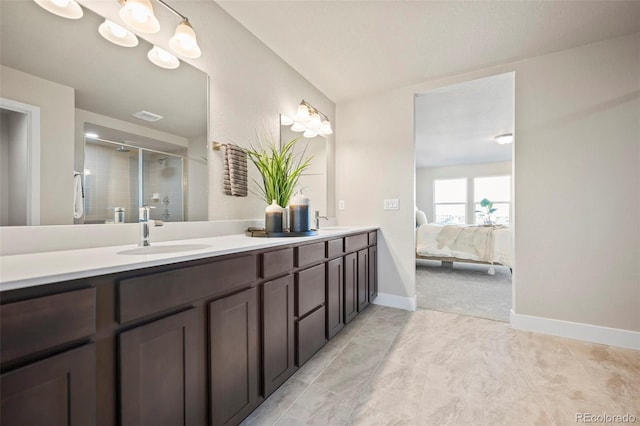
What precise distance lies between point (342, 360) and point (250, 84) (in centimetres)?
206

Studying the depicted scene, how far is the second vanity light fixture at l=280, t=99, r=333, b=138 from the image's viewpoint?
2357 mm

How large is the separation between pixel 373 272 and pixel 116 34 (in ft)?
8.37

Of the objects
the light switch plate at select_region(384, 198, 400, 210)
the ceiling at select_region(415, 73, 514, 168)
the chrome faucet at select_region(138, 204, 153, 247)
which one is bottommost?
the chrome faucet at select_region(138, 204, 153, 247)

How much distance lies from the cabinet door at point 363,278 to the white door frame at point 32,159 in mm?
1992

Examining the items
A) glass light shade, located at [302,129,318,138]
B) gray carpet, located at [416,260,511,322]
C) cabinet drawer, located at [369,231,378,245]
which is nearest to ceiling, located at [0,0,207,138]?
glass light shade, located at [302,129,318,138]

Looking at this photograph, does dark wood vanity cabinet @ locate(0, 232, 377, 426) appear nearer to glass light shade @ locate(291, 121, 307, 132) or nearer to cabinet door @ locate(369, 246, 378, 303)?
cabinet door @ locate(369, 246, 378, 303)

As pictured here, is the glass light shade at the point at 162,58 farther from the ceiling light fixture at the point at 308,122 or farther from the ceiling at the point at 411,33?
the ceiling light fixture at the point at 308,122

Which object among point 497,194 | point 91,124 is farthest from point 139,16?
point 497,194

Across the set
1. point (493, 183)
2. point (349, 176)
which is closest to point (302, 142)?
point (349, 176)

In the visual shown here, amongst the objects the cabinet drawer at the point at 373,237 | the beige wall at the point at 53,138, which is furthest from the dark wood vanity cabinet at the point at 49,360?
the cabinet drawer at the point at 373,237

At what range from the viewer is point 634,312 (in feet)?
6.34

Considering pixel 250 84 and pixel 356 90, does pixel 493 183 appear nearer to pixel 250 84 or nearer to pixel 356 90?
pixel 356 90

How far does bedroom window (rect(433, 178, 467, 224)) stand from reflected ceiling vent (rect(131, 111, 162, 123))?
7.80 m

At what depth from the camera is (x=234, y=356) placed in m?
A: 1.06
